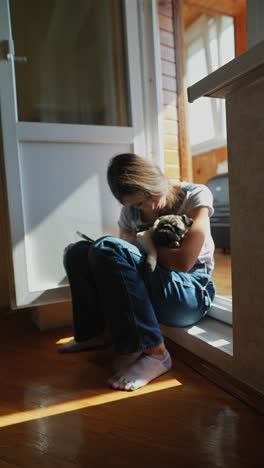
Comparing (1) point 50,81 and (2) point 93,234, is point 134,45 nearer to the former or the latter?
(1) point 50,81

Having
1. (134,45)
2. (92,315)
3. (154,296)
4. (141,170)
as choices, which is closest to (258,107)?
(141,170)

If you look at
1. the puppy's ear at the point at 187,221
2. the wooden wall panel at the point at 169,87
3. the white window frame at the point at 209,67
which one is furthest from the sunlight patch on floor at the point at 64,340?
the white window frame at the point at 209,67

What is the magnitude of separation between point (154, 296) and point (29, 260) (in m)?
0.60

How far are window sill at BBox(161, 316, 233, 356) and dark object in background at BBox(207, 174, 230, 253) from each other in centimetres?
161

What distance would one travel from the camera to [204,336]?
1.12 meters

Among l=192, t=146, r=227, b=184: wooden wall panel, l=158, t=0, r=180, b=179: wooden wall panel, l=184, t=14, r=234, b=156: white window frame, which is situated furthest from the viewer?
l=192, t=146, r=227, b=184: wooden wall panel

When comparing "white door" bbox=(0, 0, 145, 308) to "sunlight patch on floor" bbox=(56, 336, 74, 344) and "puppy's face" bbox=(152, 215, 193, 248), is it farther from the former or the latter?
"puppy's face" bbox=(152, 215, 193, 248)

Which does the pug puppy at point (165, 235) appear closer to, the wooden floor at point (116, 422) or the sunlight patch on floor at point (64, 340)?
the wooden floor at point (116, 422)

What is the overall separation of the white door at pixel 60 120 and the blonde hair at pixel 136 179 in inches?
15.3

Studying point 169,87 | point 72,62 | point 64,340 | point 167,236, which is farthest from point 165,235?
point 72,62

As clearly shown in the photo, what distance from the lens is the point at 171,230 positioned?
1040mm

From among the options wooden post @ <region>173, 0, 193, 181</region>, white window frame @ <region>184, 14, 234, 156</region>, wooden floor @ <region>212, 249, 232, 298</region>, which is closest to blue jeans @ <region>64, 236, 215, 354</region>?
wooden floor @ <region>212, 249, 232, 298</region>

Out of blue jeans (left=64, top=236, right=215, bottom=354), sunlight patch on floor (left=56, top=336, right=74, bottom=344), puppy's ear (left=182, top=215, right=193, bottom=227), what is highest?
puppy's ear (left=182, top=215, right=193, bottom=227)

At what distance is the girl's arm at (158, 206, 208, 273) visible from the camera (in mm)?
1005
